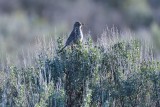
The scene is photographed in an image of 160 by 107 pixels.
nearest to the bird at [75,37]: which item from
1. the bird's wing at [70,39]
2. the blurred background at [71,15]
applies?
the bird's wing at [70,39]

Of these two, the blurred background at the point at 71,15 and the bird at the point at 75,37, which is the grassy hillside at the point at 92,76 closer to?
the bird at the point at 75,37

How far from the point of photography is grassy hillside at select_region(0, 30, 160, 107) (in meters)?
9.75

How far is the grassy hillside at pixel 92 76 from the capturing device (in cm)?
975

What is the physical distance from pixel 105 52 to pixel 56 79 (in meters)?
0.81

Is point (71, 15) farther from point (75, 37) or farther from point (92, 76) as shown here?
point (92, 76)

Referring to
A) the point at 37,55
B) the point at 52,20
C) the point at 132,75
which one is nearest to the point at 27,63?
the point at 37,55

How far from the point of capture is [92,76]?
9969 mm

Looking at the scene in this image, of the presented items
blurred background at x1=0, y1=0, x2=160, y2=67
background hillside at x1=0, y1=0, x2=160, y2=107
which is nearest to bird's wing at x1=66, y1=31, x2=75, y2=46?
background hillside at x1=0, y1=0, x2=160, y2=107

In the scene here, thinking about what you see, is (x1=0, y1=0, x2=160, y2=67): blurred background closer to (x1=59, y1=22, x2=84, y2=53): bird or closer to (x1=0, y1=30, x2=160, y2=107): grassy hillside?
(x1=59, y1=22, x2=84, y2=53): bird

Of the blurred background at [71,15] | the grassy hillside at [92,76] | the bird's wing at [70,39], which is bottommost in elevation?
the grassy hillside at [92,76]

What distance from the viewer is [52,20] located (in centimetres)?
3653

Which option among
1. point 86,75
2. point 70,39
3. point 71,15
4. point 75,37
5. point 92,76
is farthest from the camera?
point 71,15

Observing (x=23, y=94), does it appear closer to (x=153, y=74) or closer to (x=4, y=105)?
(x=4, y=105)

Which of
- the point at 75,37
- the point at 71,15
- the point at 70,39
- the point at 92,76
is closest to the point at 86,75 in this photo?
the point at 92,76
